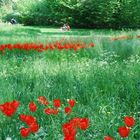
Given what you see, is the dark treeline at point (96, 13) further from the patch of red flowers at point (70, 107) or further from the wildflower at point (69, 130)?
the wildflower at point (69, 130)

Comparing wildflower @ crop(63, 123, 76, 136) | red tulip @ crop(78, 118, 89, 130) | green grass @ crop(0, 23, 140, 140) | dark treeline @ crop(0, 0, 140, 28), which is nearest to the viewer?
wildflower @ crop(63, 123, 76, 136)

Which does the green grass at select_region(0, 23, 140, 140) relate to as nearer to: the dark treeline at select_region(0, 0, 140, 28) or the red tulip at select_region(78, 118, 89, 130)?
the red tulip at select_region(78, 118, 89, 130)

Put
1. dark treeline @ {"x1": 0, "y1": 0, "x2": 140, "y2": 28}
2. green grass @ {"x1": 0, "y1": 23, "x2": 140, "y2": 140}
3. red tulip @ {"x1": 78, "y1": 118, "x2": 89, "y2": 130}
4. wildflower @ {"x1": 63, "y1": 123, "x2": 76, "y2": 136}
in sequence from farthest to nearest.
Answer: dark treeline @ {"x1": 0, "y1": 0, "x2": 140, "y2": 28} < green grass @ {"x1": 0, "y1": 23, "x2": 140, "y2": 140} < red tulip @ {"x1": 78, "y1": 118, "x2": 89, "y2": 130} < wildflower @ {"x1": 63, "y1": 123, "x2": 76, "y2": 136}

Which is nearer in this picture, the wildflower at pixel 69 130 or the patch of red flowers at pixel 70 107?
the wildflower at pixel 69 130

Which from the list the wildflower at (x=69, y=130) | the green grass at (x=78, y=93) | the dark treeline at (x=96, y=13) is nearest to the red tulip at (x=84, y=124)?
the wildflower at (x=69, y=130)

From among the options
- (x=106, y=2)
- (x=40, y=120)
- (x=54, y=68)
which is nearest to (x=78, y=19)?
(x=106, y=2)

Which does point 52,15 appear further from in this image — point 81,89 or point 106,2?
point 81,89

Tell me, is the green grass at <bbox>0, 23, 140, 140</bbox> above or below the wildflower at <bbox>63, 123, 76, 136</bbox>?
below

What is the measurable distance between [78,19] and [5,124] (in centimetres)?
2824

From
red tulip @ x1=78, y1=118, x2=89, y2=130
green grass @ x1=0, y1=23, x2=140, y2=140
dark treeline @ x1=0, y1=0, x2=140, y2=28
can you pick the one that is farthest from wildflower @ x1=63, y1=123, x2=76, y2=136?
dark treeline @ x1=0, y1=0, x2=140, y2=28

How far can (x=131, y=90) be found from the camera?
4.67 metres

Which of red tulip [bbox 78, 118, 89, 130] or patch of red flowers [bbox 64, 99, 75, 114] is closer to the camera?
red tulip [bbox 78, 118, 89, 130]

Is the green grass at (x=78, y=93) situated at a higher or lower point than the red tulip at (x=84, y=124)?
lower

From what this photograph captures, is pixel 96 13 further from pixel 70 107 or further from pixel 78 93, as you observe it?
pixel 70 107
